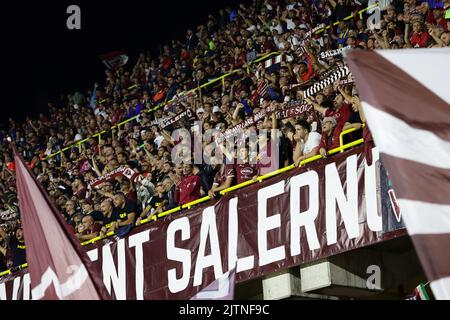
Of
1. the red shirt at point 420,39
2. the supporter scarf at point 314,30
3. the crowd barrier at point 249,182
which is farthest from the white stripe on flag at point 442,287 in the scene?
the supporter scarf at point 314,30

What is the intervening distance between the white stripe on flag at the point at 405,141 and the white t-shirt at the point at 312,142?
5.36 m

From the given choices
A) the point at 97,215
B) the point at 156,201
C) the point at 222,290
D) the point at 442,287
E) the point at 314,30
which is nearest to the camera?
the point at 442,287

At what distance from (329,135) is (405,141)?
5.37 meters

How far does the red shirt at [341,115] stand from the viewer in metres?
9.04

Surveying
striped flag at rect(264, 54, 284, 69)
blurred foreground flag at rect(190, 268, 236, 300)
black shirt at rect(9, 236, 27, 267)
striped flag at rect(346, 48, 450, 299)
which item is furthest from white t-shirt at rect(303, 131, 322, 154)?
black shirt at rect(9, 236, 27, 267)

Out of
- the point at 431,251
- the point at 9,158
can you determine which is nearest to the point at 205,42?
the point at 9,158

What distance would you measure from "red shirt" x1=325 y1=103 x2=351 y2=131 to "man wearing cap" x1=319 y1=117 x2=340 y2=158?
0.06 meters

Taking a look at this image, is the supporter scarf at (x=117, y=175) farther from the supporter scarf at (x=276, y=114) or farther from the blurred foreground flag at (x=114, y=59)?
the blurred foreground flag at (x=114, y=59)

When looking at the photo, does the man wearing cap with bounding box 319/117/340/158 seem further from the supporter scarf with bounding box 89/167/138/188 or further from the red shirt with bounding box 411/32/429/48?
the supporter scarf with bounding box 89/167/138/188

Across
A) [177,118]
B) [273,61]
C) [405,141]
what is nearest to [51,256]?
[405,141]

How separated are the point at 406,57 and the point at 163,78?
13.2 metres

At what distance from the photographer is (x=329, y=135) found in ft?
29.7

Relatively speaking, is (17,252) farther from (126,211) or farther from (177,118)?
(177,118)
